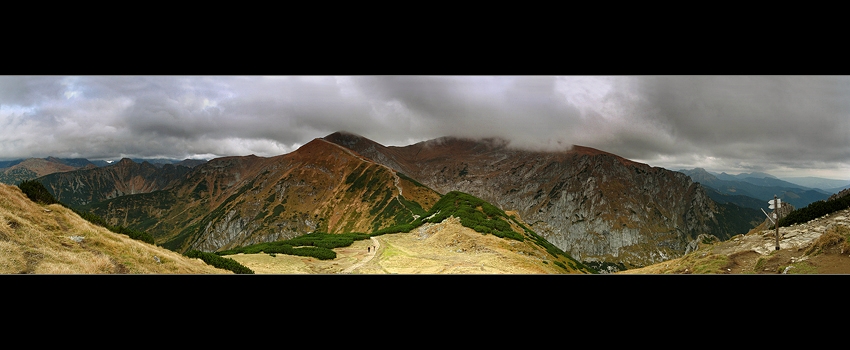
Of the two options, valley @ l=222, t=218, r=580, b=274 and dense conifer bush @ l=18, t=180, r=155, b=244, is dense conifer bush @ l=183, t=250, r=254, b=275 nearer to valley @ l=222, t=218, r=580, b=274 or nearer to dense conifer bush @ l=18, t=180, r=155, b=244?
dense conifer bush @ l=18, t=180, r=155, b=244

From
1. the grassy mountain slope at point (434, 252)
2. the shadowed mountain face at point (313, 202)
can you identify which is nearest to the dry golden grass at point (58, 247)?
the grassy mountain slope at point (434, 252)

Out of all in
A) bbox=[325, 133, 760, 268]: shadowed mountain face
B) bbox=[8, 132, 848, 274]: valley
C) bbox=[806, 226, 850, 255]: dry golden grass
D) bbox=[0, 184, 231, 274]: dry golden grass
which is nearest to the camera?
bbox=[0, 184, 231, 274]: dry golden grass

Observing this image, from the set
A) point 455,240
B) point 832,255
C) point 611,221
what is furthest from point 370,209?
point 611,221

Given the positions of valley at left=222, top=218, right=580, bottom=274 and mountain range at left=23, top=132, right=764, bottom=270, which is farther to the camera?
mountain range at left=23, top=132, right=764, bottom=270

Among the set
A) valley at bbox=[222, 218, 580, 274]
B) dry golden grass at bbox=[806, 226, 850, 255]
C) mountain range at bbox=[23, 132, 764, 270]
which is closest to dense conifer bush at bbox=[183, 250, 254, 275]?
valley at bbox=[222, 218, 580, 274]

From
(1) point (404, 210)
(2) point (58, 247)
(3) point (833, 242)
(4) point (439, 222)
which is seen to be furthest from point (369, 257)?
(1) point (404, 210)

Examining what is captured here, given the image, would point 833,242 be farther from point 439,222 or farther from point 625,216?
point 625,216

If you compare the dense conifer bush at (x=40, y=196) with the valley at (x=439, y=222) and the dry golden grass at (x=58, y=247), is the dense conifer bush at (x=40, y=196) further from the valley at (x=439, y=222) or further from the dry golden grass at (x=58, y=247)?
the valley at (x=439, y=222)
